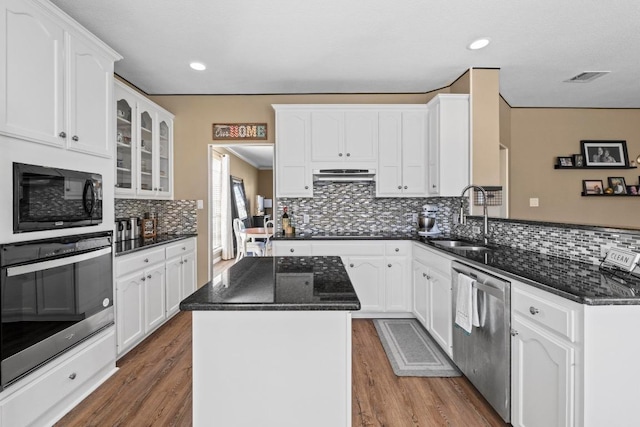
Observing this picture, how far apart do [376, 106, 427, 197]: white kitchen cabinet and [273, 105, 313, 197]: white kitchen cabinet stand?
843 millimetres

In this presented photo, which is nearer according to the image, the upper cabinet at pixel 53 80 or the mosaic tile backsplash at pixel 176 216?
the upper cabinet at pixel 53 80

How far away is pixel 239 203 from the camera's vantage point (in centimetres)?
768

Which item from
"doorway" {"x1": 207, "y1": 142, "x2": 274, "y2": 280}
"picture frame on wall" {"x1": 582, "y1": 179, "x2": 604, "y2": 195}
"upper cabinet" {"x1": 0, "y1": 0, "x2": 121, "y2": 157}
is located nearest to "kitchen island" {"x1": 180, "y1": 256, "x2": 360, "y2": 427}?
"upper cabinet" {"x1": 0, "y1": 0, "x2": 121, "y2": 157}

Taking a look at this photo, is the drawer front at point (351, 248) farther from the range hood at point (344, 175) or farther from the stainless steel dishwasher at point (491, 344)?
the stainless steel dishwasher at point (491, 344)

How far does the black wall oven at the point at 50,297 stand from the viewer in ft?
5.07

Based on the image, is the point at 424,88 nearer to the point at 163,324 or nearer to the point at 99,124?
the point at 99,124

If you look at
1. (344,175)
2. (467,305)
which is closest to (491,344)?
(467,305)

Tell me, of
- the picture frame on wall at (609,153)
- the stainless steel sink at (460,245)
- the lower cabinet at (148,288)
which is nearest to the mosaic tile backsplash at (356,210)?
the stainless steel sink at (460,245)

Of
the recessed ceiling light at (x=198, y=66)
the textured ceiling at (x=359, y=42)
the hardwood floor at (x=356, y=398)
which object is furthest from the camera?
the recessed ceiling light at (x=198, y=66)

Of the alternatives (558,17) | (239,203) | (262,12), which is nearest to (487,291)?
(558,17)

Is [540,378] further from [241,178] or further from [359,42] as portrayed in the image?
[241,178]

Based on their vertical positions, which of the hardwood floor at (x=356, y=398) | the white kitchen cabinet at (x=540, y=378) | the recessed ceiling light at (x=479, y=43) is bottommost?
the hardwood floor at (x=356, y=398)

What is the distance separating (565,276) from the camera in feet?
5.03

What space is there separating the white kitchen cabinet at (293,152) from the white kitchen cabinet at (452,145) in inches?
56.5
